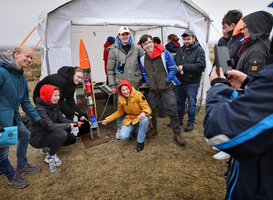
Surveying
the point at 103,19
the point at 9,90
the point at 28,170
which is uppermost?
the point at 103,19

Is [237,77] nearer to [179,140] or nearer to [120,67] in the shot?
[179,140]

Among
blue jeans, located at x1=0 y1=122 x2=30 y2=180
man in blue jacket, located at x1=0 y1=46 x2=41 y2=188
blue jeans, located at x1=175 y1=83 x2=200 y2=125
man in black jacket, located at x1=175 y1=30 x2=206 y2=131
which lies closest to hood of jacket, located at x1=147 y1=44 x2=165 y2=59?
man in black jacket, located at x1=175 y1=30 x2=206 y2=131

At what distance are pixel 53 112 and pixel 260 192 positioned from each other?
289 cm

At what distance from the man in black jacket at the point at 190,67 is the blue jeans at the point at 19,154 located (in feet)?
9.56

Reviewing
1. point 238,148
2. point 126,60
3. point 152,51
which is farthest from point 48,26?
point 238,148

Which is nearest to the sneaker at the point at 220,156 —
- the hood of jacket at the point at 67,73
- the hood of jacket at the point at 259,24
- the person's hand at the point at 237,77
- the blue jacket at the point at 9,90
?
the hood of jacket at the point at 259,24

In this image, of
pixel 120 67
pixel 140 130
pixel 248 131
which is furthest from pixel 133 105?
pixel 248 131

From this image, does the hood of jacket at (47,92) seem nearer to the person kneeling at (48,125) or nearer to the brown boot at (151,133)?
the person kneeling at (48,125)

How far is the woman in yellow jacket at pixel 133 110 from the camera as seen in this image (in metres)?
3.21

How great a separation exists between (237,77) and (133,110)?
2.38 metres

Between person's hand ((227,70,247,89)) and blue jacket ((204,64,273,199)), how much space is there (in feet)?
1.13

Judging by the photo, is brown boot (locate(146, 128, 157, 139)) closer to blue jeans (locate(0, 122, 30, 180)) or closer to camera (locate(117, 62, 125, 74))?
camera (locate(117, 62, 125, 74))

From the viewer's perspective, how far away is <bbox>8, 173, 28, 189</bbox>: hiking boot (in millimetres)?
2447

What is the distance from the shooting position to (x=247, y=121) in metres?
0.67
